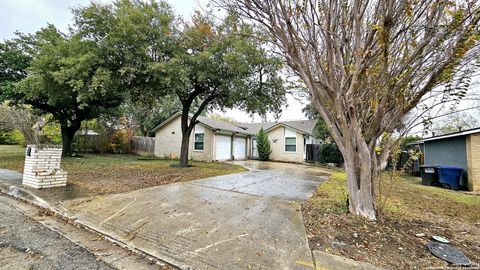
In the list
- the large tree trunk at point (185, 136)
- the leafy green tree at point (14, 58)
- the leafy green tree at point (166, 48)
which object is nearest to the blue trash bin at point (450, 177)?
the leafy green tree at point (166, 48)

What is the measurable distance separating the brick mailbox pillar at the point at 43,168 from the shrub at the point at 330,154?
16301 millimetres

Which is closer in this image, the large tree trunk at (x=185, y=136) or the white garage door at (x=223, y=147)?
the large tree trunk at (x=185, y=136)

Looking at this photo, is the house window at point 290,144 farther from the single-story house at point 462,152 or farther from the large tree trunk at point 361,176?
the large tree trunk at point 361,176

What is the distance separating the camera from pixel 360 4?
3.84 metres

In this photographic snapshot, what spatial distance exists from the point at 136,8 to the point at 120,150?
14.7 metres

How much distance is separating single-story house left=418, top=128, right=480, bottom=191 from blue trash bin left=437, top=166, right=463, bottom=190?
30cm

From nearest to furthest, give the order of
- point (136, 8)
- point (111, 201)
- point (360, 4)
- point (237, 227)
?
1. point (237, 227)
2. point (360, 4)
3. point (111, 201)
4. point (136, 8)

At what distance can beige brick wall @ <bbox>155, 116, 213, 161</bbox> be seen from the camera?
54.6 ft

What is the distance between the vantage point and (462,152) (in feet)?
30.2

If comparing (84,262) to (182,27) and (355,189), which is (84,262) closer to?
(355,189)

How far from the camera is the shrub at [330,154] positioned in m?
16.6

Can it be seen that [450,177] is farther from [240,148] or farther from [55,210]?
[240,148]

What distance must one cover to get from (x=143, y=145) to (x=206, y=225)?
18.4 metres

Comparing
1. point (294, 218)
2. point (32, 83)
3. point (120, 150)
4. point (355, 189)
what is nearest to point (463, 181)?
point (355, 189)
